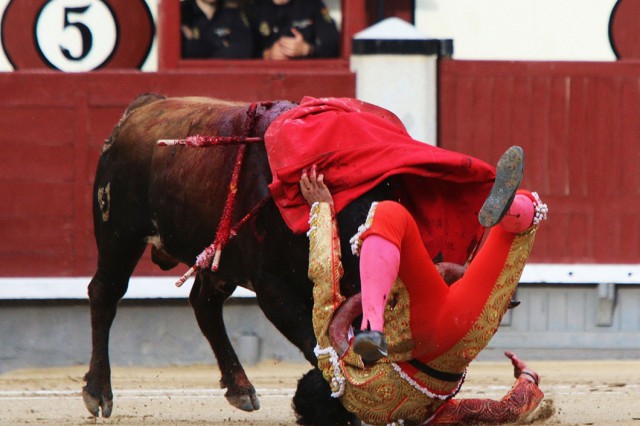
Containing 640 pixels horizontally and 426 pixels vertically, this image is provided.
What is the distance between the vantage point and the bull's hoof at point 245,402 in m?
6.04

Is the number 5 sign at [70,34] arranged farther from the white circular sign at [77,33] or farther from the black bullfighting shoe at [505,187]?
the black bullfighting shoe at [505,187]

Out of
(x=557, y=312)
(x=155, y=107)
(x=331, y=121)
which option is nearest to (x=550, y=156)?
(x=557, y=312)

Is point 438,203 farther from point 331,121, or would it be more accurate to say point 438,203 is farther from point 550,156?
point 550,156

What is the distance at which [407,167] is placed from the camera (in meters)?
4.70

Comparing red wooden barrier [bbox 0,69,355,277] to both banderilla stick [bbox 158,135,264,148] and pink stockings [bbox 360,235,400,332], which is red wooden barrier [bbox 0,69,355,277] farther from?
pink stockings [bbox 360,235,400,332]

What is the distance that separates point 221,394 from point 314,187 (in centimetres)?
260

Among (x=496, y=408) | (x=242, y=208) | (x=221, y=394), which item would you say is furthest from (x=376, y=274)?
(x=221, y=394)

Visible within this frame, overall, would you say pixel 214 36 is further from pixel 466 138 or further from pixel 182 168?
pixel 182 168

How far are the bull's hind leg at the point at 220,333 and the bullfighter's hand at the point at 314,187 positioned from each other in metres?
1.31

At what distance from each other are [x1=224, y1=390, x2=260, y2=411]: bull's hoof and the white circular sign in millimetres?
3414

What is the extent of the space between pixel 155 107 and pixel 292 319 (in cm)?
147

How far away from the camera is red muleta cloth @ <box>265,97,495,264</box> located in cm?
472

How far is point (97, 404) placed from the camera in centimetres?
606

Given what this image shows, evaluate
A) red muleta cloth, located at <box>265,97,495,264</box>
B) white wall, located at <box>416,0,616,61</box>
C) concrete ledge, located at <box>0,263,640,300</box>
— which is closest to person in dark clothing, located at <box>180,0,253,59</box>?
white wall, located at <box>416,0,616,61</box>
